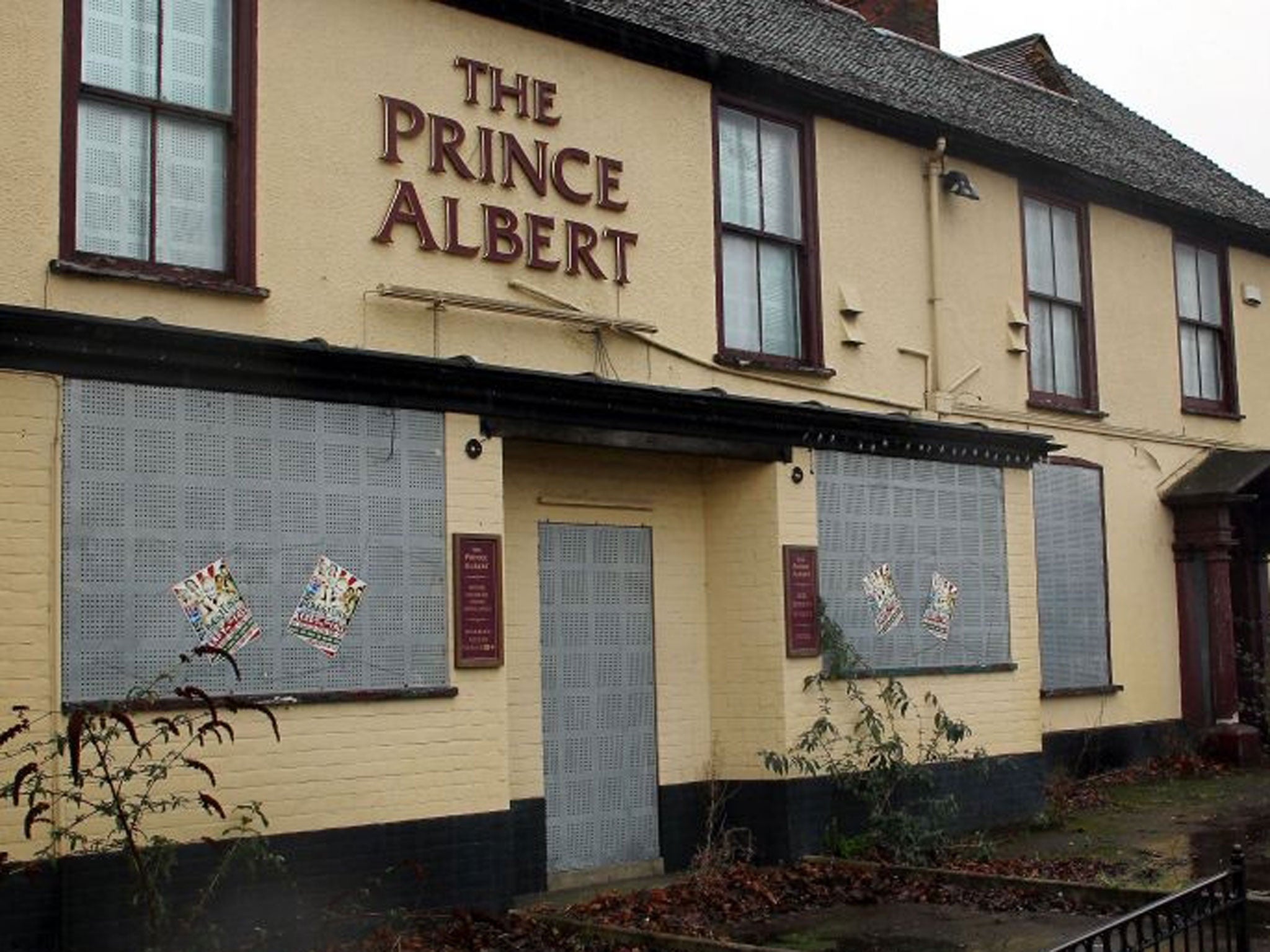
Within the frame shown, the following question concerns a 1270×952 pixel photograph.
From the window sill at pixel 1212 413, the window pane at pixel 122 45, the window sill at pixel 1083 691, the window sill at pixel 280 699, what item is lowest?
the window sill at pixel 1083 691

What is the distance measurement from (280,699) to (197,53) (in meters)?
4.06

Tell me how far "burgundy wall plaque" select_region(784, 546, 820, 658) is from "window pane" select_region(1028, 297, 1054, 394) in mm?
4830

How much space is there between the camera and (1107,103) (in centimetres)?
2178

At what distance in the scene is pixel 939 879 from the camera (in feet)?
37.6

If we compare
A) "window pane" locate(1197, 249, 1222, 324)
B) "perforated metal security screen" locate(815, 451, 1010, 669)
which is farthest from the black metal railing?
"window pane" locate(1197, 249, 1222, 324)

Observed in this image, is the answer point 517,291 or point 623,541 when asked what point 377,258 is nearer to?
point 517,291

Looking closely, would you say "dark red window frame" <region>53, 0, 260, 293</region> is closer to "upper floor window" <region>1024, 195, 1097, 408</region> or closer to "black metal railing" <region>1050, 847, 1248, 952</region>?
"black metal railing" <region>1050, 847, 1248, 952</region>

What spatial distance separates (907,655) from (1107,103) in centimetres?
1126

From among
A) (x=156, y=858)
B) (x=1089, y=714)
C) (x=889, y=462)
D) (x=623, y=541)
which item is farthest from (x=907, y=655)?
(x=156, y=858)

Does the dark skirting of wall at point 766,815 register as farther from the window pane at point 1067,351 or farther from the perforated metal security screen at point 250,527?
the window pane at point 1067,351

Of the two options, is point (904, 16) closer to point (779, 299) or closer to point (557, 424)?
point (779, 299)

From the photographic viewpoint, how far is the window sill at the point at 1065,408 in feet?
53.6

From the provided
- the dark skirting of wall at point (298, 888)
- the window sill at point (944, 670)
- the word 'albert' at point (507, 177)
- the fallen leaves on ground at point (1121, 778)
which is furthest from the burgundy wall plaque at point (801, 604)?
the fallen leaves on ground at point (1121, 778)

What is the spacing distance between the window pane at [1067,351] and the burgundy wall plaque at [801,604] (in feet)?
17.4
